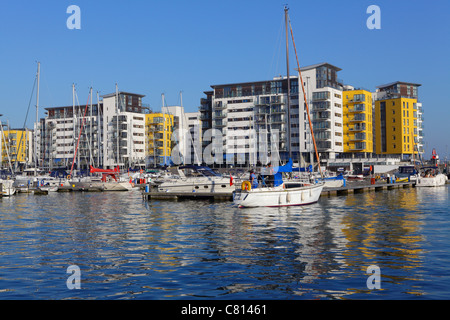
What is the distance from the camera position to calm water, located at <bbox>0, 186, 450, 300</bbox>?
14797mm

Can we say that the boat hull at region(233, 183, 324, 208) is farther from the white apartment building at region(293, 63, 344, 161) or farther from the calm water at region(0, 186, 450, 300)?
the white apartment building at region(293, 63, 344, 161)

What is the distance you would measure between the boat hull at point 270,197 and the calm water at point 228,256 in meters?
3.79

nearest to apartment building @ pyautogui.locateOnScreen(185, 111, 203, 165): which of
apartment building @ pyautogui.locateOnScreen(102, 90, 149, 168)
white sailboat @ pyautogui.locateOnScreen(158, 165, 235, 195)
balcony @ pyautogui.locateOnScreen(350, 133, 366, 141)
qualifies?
apartment building @ pyautogui.locateOnScreen(102, 90, 149, 168)

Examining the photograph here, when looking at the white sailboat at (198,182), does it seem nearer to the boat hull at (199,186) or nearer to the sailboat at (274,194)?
the boat hull at (199,186)

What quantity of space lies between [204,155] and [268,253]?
13094 centimetres

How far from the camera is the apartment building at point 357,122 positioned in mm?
137875

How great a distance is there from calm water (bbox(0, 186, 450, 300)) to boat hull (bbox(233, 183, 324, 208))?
12.4 feet

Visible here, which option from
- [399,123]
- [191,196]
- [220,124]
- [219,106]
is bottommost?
[191,196]

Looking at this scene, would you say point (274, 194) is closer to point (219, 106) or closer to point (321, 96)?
point (321, 96)

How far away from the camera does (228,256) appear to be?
20.4 meters

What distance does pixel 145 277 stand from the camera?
1662cm

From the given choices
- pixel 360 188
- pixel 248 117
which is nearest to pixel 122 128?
pixel 248 117

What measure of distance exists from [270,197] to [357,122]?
4134 inches
